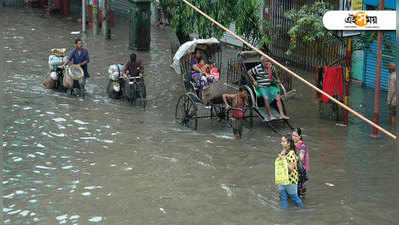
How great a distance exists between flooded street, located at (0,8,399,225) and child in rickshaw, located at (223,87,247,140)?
24 centimetres

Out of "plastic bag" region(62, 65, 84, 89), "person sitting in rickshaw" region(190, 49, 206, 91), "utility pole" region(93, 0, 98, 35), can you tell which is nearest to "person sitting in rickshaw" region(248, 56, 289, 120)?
"person sitting in rickshaw" region(190, 49, 206, 91)

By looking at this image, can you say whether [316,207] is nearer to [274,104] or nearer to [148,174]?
[148,174]

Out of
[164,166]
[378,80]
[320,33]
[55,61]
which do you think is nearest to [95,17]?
[55,61]

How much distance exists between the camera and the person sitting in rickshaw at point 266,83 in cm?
1580

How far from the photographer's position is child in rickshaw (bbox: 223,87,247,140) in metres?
15.2

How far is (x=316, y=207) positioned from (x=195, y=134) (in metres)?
4.70

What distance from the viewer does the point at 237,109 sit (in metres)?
15.1

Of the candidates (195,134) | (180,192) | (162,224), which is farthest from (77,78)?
(162,224)

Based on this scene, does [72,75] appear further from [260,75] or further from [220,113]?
[260,75]

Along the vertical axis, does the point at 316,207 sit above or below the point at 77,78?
below

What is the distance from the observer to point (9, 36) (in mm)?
29000

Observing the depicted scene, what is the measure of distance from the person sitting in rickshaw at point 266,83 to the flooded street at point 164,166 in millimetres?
582

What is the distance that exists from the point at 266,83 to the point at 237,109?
1321 millimetres

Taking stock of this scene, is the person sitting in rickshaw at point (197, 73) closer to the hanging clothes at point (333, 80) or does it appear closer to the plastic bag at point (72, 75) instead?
the hanging clothes at point (333, 80)
